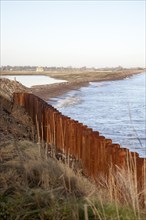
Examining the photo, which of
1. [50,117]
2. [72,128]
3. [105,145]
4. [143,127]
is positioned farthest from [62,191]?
[143,127]

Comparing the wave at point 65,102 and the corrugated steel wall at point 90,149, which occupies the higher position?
the corrugated steel wall at point 90,149

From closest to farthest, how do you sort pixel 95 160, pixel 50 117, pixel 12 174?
pixel 12 174
pixel 95 160
pixel 50 117

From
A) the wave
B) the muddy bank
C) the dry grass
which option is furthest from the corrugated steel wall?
the wave

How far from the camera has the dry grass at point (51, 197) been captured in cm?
377

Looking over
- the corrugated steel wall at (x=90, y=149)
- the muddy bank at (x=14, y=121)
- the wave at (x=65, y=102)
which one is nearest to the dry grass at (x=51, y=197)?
the corrugated steel wall at (x=90, y=149)

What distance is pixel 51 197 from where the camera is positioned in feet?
12.6

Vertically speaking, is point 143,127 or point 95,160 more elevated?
point 95,160

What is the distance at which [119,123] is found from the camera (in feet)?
71.4

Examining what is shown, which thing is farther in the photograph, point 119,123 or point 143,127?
point 119,123

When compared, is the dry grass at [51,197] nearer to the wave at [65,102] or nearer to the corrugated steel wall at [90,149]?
the corrugated steel wall at [90,149]

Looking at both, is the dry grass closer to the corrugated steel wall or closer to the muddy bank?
the corrugated steel wall

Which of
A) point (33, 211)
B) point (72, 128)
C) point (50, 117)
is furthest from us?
point (50, 117)

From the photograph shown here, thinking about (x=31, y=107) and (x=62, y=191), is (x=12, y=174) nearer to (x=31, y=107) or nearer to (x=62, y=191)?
(x=62, y=191)

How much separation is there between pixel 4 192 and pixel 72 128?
441 cm
